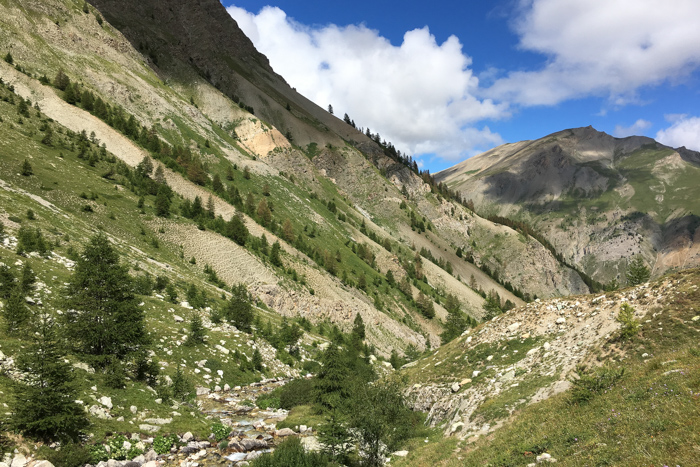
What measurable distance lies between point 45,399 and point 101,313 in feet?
21.5

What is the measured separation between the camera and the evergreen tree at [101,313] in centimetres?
1602

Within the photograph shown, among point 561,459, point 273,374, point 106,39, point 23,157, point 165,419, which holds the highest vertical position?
point 106,39

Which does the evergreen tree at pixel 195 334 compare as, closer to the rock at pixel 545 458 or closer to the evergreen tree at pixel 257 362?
the evergreen tree at pixel 257 362

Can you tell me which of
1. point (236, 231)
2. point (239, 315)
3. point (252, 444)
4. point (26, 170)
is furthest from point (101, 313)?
point (236, 231)

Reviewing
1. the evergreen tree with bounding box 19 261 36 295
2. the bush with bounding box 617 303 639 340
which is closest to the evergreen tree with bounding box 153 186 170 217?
the evergreen tree with bounding box 19 261 36 295

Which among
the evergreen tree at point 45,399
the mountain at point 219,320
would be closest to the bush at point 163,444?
the mountain at point 219,320

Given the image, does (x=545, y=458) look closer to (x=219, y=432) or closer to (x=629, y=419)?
(x=629, y=419)

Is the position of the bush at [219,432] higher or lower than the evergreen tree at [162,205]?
lower

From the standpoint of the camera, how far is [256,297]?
1887 inches

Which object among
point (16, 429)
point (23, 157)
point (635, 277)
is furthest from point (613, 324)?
point (23, 157)

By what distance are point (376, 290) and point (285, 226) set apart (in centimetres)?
2589

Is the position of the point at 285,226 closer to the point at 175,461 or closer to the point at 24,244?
the point at 24,244

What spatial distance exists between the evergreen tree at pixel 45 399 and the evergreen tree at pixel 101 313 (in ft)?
14.4

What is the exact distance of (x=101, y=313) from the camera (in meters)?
16.4
